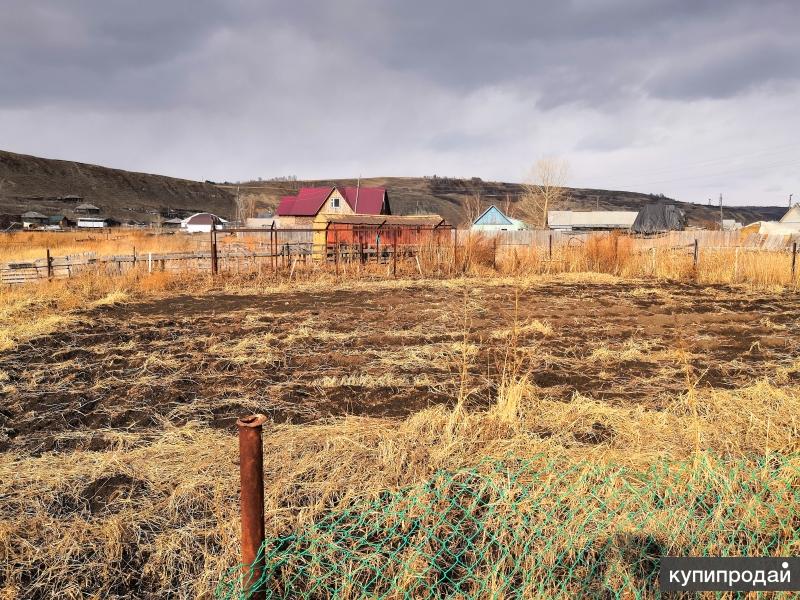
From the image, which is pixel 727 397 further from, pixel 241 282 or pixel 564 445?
pixel 241 282

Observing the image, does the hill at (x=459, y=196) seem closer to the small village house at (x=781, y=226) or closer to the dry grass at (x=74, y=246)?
the small village house at (x=781, y=226)

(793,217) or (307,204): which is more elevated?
(307,204)

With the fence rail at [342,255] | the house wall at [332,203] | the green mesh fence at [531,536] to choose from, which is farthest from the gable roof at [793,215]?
the green mesh fence at [531,536]

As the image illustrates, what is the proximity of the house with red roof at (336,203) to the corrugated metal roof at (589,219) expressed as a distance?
30.9m

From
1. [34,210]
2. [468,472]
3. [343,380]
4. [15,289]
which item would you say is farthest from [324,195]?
[34,210]

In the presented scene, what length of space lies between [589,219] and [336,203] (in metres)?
40.5

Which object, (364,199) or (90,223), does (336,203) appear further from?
Result: (90,223)

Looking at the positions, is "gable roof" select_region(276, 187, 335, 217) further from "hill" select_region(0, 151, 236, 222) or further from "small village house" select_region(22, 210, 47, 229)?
"hill" select_region(0, 151, 236, 222)

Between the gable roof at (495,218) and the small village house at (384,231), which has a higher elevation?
the gable roof at (495,218)

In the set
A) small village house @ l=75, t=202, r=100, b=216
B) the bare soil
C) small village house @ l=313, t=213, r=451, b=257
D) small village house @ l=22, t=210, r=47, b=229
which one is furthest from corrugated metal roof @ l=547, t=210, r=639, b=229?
small village house @ l=75, t=202, r=100, b=216

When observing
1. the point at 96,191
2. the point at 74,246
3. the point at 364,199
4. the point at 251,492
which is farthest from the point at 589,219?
the point at 96,191

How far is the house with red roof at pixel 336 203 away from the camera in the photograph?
1476 inches

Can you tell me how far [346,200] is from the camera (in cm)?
3778

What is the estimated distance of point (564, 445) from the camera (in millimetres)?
3748
